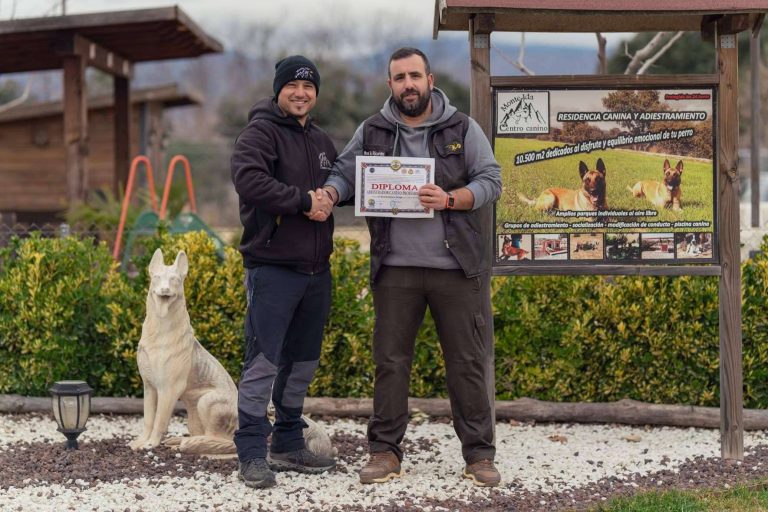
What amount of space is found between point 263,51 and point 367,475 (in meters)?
56.7

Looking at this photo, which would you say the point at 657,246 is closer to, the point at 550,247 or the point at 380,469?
the point at 550,247

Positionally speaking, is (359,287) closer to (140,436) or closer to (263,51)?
(140,436)

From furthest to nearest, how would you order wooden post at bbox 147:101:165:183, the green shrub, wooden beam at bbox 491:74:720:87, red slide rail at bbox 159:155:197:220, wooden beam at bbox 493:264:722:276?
wooden post at bbox 147:101:165:183, red slide rail at bbox 159:155:197:220, the green shrub, wooden beam at bbox 493:264:722:276, wooden beam at bbox 491:74:720:87

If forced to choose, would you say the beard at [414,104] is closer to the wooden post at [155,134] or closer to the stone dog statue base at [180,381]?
the stone dog statue base at [180,381]

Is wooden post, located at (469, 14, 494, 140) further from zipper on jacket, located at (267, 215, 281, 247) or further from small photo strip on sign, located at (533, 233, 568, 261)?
zipper on jacket, located at (267, 215, 281, 247)

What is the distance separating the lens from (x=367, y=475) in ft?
17.8

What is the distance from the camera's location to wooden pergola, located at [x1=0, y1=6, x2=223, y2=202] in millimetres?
11891

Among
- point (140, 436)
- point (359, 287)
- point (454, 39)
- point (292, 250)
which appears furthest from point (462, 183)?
point (454, 39)

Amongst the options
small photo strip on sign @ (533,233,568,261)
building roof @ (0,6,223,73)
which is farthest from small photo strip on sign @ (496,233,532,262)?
building roof @ (0,6,223,73)

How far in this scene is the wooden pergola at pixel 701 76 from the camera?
18.2 ft

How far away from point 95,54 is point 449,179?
9023 millimetres

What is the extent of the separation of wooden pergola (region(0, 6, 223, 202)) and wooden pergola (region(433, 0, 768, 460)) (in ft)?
22.5

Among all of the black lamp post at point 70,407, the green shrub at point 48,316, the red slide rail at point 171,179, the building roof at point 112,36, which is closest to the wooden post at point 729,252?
the black lamp post at point 70,407

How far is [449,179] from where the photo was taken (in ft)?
17.6
